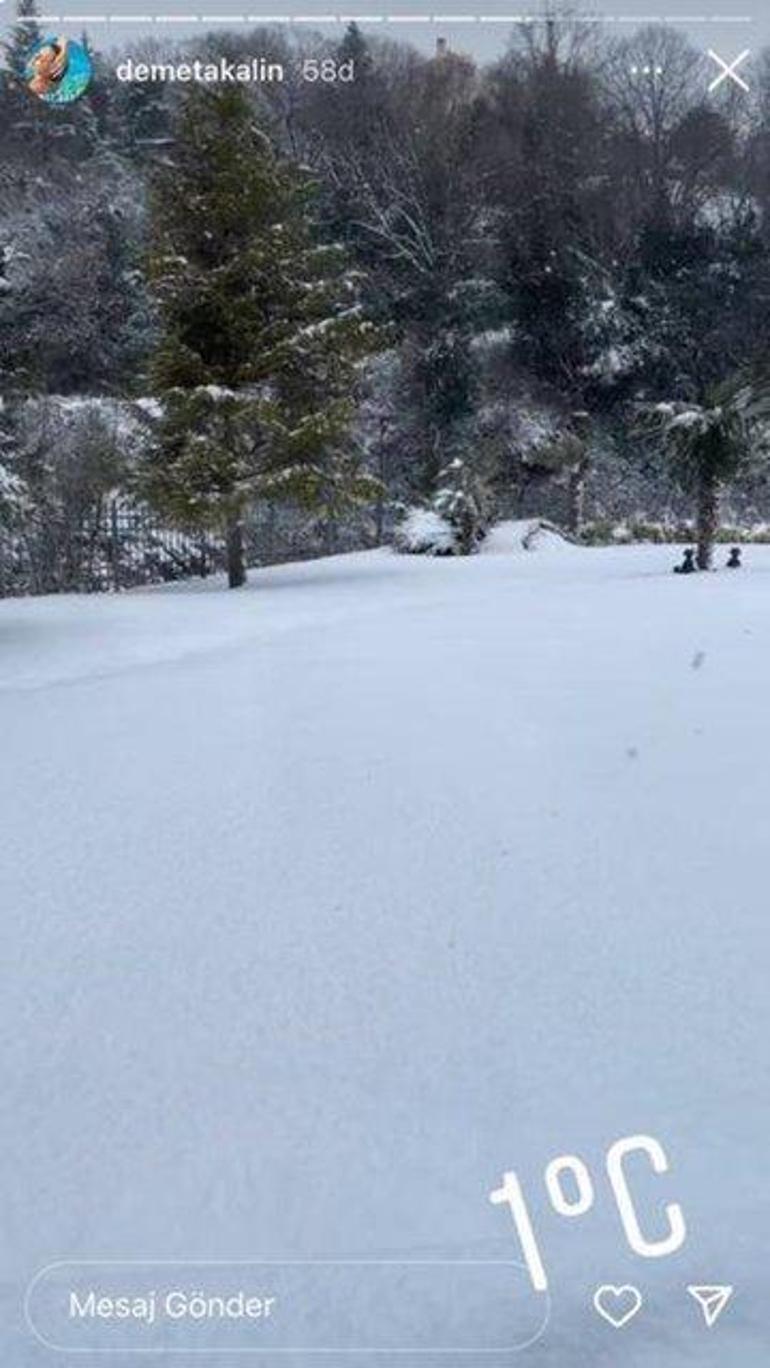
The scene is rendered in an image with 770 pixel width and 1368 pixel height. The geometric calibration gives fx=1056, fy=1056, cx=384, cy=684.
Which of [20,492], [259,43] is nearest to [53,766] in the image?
[20,492]

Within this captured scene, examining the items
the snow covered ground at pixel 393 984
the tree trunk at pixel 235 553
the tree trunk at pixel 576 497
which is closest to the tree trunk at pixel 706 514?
the tree trunk at pixel 235 553

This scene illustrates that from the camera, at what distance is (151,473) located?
14.8 meters

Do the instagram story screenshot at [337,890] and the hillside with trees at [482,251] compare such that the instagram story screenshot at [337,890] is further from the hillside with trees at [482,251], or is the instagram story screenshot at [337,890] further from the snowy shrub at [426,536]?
the hillside with trees at [482,251]

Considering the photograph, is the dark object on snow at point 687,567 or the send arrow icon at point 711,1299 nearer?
the send arrow icon at point 711,1299

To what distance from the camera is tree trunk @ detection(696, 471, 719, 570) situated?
14438 mm

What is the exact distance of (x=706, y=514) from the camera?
1442cm

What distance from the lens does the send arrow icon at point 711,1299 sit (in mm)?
1692

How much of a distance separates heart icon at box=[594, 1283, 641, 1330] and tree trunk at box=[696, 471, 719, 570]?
537 inches

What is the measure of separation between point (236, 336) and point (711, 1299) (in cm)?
1478

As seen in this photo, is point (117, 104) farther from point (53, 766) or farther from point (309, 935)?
point (309, 935)

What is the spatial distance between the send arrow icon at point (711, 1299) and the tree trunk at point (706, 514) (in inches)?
535

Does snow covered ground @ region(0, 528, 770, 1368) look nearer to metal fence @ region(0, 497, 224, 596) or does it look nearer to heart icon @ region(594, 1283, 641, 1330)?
heart icon @ region(594, 1283, 641, 1330)

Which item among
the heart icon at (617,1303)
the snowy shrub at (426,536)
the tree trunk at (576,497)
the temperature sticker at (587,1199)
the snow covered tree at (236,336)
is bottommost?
the heart icon at (617,1303)

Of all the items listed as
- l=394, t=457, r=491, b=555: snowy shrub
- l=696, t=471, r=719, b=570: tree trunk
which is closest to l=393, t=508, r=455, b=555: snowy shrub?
l=394, t=457, r=491, b=555: snowy shrub
